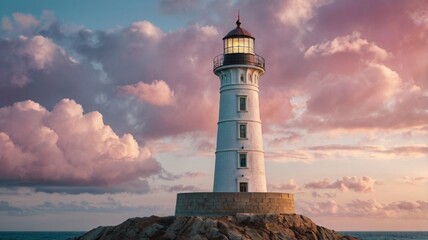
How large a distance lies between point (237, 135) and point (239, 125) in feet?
2.50

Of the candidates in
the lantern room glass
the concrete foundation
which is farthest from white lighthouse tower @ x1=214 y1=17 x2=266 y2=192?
the concrete foundation

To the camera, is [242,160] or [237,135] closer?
[242,160]

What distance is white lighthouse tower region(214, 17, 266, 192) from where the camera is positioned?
128 ft

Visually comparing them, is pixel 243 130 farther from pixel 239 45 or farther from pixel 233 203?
pixel 239 45

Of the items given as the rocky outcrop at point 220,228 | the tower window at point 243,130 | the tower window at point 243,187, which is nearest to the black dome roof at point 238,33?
the tower window at point 243,130

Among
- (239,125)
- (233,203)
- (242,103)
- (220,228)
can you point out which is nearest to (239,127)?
(239,125)

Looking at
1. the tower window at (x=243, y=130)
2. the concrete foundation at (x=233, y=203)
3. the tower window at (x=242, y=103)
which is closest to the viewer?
the concrete foundation at (x=233, y=203)

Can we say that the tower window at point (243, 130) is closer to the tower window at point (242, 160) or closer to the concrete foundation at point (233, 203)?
the tower window at point (242, 160)

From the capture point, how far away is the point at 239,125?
39.6 metres

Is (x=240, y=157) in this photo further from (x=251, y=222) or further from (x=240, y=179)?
(x=251, y=222)

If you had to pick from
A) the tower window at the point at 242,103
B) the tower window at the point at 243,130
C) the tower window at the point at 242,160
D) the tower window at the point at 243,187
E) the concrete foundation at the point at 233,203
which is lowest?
the concrete foundation at the point at 233,203

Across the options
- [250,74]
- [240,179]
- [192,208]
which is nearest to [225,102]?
[250,74]

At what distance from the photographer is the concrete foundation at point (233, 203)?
1415 inches

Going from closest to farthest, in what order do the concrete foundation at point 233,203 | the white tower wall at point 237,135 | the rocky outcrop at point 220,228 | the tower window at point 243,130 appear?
the rocky outcrop at point 220,228 → the concrete foundation at point 233,203 → the white tower wall at point 237,135 → the tower window at point 243,130
